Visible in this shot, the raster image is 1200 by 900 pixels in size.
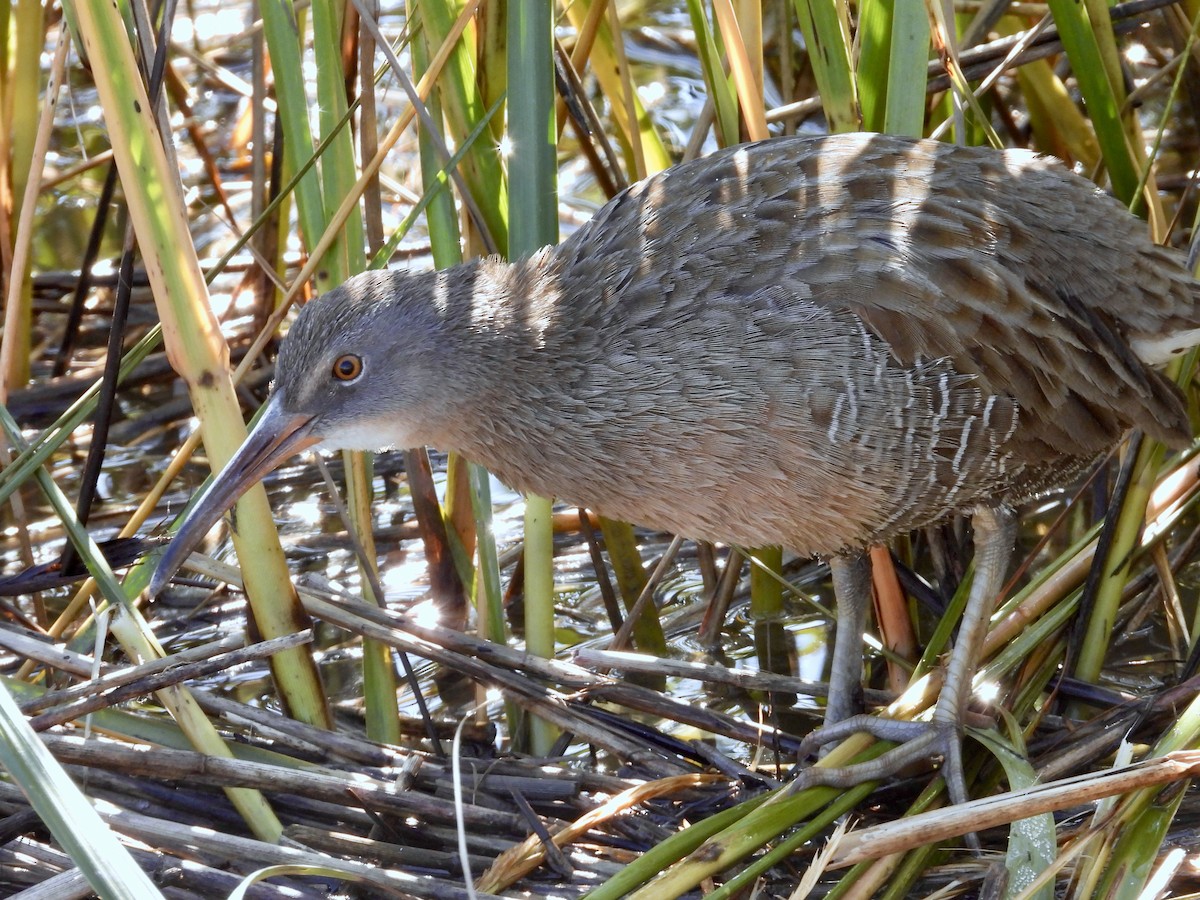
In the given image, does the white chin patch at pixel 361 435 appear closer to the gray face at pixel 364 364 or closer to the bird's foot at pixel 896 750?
the gray face at pixel 364 364

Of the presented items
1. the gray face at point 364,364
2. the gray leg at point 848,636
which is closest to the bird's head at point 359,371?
the gray face at point 364,364

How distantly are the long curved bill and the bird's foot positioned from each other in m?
1.19

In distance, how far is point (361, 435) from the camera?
2834 mm

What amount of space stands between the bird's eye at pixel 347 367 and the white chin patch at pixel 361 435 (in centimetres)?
10

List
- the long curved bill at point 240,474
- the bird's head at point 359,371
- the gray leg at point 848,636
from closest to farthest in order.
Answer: the long curved bill at point 240,474
the bird's head at point 359,371
the gray leg at point 848,636

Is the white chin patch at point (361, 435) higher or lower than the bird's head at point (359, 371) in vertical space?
lower

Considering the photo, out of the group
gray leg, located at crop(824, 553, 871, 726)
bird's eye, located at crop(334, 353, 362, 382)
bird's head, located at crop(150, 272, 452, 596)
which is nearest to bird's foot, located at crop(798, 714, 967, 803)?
gray leg, located at crop(824, 553, 871, 726)

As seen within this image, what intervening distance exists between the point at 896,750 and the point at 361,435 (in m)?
1.25

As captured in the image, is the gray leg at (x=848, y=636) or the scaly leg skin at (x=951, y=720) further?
the gray leg at (x=848, y=636)

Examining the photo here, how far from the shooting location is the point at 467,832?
282 centimetres

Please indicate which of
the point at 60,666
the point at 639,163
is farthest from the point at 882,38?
the point at 60,666

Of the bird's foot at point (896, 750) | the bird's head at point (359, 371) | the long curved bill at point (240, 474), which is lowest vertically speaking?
the bird's foot at point (896, 750)

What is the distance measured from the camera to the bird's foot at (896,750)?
8.73 ft

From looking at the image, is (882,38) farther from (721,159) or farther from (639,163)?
(639,163)
